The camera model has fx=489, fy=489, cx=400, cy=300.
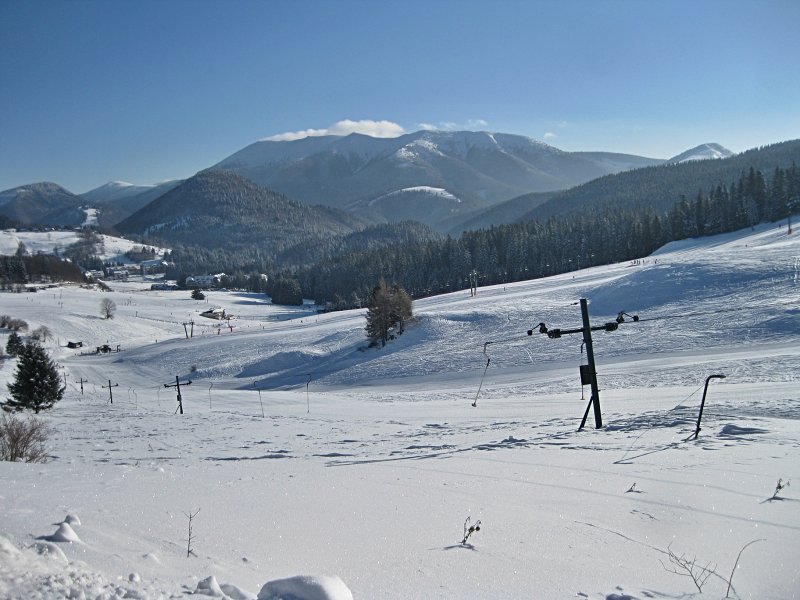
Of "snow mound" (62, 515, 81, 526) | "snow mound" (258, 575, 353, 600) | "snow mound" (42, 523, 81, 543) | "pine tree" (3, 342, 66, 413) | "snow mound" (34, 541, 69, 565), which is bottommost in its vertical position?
"pine tree" (3, 342, 66, 413)

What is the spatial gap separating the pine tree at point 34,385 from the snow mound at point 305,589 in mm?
32281

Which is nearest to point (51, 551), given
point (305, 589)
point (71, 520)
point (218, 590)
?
point (71, 520)

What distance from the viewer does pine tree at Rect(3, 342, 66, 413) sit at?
28.9 metres

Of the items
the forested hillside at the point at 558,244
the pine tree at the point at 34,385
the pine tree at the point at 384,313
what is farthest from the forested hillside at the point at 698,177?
the pine tree at the point at 34,385

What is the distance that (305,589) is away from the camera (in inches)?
118

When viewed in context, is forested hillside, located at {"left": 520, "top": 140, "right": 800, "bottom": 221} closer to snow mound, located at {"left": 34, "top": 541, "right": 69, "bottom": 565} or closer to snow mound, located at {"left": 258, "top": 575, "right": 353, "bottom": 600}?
snow mound, located at {"left": 258, "top": 575, "right": 353, "bottom": 600}

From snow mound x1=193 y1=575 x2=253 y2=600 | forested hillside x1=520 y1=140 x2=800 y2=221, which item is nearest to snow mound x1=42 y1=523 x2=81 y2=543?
snow mound x1=193 y1=575 x2=253 y2=600

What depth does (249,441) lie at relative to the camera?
44.9 ft

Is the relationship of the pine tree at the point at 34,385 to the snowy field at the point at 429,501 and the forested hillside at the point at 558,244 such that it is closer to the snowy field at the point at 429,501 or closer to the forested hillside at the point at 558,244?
the snowy field at the point at 429,501

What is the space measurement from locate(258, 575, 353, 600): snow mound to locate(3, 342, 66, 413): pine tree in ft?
106

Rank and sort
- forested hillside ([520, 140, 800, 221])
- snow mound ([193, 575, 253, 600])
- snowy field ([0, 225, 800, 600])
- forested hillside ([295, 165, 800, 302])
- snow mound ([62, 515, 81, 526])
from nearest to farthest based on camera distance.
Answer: snow mound ([193, 575, 253, 600]) → snowy field ([0, 225, 800, 600]) → snow mound ([62, 515, 81, 526]) → forested hillside ([295, 165, 800, 302]) → forested hillside ([520, 140, 800, 221])

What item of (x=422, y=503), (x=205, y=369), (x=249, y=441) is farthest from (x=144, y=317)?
(x=422, y=503)

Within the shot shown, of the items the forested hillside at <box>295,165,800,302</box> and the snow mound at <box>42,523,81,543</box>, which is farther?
the forested hillside at <box>295,165,800,302</box>

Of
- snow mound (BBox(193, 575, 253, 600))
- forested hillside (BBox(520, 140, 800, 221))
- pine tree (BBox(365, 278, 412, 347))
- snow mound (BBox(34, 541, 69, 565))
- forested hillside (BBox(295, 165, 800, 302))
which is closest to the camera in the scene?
snow mound (BBox(193, 575, 253, 600))
